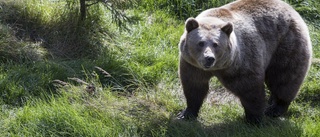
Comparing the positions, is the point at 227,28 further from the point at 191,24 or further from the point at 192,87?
the point at 192,87

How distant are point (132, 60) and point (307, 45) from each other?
235cm

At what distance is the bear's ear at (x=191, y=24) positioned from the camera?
5457 mm

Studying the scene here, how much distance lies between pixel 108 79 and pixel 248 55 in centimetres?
194

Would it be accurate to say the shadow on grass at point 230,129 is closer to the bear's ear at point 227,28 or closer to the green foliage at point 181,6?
the bear's ear at point 227,28

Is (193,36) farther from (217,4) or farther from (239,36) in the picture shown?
(217,4)

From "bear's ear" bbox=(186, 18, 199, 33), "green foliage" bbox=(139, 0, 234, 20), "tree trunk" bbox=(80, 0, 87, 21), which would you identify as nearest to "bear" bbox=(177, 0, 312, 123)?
"bear's ear" bbox=(186, 18, 199, 33)

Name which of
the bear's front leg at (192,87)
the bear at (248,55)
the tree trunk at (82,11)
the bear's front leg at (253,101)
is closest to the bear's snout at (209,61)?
the bear at (248,55)

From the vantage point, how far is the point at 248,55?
590 cm

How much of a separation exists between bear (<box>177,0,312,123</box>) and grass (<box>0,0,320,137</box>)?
30 cm

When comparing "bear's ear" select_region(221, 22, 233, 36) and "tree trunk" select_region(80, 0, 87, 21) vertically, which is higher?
"bear's ear" select_region(221, 22, 233, 36)

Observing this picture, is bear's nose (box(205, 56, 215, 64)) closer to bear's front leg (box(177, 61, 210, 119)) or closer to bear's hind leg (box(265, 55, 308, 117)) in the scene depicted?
bear's front leg (box(177, 61, 210, 119))

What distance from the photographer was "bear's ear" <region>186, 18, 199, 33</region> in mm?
5457

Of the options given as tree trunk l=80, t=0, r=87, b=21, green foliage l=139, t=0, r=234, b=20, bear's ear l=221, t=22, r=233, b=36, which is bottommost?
green foliage l=139, t=0, r=234, b=20

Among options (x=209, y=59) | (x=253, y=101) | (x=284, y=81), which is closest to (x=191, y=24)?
(x=209, y=59)
